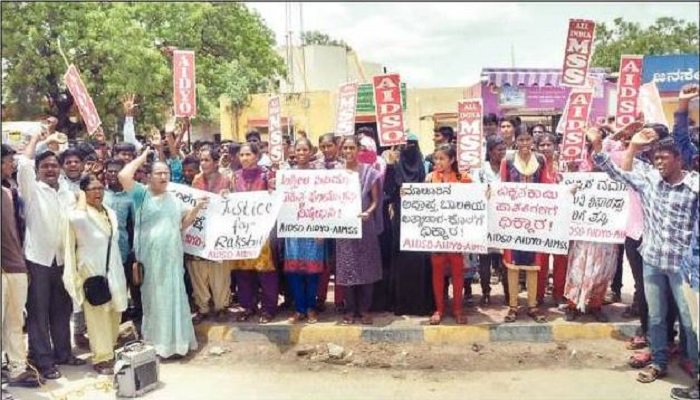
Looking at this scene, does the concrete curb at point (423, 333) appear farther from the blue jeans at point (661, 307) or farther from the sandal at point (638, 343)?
the blue jeans at point (661, 307)

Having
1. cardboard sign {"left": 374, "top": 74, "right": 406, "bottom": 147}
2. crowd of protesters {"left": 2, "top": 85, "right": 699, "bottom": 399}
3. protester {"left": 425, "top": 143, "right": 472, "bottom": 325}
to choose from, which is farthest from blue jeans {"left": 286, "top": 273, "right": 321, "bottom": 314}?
cardboard sign {"left": 374, "top": 74, "right": 406, "bottom": 147}

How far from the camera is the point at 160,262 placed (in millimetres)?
5664

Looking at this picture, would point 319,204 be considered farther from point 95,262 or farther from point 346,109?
point 95,262

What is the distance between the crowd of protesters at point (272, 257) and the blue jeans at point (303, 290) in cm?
1

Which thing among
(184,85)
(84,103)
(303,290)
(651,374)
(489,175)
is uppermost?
(184,85)

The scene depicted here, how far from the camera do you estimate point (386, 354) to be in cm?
572

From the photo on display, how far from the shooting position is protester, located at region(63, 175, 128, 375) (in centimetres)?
519

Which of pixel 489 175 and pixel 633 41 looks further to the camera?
pixel 633 41

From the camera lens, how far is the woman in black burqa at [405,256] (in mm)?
6211

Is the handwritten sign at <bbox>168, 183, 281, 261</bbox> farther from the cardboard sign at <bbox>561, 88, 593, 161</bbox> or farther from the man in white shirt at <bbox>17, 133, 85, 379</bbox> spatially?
the cardboard sign at <bbox>561, 88, 593, 161</bbox>

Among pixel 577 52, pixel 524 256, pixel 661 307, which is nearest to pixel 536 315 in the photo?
pixel 524 256

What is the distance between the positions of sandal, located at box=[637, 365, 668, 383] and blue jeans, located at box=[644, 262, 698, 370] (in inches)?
1.2

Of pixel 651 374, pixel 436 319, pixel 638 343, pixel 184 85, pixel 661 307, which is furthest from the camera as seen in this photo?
pixel 184 85

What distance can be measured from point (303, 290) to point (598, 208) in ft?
9.02
